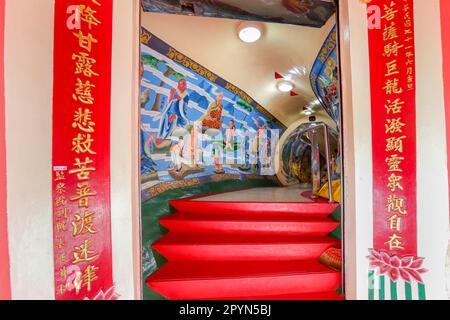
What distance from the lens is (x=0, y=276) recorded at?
0.79 metres

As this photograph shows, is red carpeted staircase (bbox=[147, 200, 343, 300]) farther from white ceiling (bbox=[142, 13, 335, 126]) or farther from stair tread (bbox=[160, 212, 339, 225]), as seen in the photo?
white ceiling (bbox=[142, 13, 335, 126])

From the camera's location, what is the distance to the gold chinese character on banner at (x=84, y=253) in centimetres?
98

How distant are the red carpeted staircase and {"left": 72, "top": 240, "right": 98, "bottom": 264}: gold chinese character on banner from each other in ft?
2.17

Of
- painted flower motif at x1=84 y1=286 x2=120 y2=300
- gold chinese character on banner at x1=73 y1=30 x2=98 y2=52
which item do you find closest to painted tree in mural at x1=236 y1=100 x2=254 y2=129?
gold chinese character on banner at x1=73 y1=30 x2=98 y2=52

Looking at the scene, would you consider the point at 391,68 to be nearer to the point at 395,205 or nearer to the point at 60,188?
the point at 395,205

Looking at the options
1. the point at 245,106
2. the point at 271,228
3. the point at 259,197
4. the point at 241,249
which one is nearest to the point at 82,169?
the point at 241,249

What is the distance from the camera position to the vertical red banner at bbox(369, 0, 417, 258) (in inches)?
46.5

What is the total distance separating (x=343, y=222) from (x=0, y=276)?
1940mm

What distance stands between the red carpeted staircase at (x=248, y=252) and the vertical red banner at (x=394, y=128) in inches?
25.8

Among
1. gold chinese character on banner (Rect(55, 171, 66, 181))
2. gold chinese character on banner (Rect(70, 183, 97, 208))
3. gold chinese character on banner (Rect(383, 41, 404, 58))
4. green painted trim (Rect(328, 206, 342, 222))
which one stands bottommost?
green painted trim (Rect(328, 206, 342, 222))

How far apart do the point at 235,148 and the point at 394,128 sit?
3128 mm

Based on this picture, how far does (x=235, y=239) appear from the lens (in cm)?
190

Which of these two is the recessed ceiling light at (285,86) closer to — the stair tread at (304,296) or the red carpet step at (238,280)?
the red carpet step at (238,280)

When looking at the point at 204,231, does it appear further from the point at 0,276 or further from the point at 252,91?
the point at 252,91
